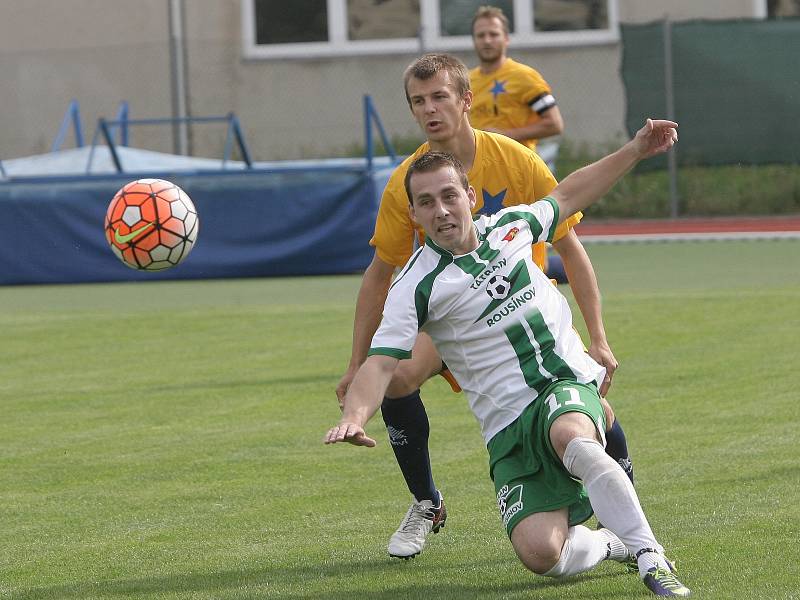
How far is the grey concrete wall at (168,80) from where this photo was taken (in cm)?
2372

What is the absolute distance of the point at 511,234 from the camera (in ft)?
15.9

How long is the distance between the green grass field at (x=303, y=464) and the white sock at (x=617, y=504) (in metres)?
0.20

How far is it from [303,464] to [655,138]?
7.98ft

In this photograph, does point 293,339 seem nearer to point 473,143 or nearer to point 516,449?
point 473,143

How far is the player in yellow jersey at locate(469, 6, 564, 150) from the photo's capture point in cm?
1013

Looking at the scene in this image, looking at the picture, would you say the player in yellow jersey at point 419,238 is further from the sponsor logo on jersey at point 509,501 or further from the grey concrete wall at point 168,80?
the grey concrete wall at point 168,80

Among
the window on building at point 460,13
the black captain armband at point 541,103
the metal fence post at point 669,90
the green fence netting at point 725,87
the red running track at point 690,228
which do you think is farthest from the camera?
the window on building at point 460,13

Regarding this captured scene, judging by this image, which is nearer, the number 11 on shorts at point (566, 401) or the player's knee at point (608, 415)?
the number 11 on shorts at point (566, 401)

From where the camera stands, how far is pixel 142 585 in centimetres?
482

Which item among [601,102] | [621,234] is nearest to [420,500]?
[621,234]

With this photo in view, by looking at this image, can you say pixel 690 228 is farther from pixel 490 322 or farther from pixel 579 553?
pixel 579 553

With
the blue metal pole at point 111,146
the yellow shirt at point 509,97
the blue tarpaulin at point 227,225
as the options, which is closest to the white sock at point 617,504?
the yellow shirt at point 509,97

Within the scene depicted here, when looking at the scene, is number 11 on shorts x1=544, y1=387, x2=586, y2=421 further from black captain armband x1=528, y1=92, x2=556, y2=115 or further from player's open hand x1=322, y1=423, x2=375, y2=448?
black captain armband x1=528, y1=92, x2=556, y2=115

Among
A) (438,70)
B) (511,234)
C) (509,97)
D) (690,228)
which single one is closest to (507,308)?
(511,234)
